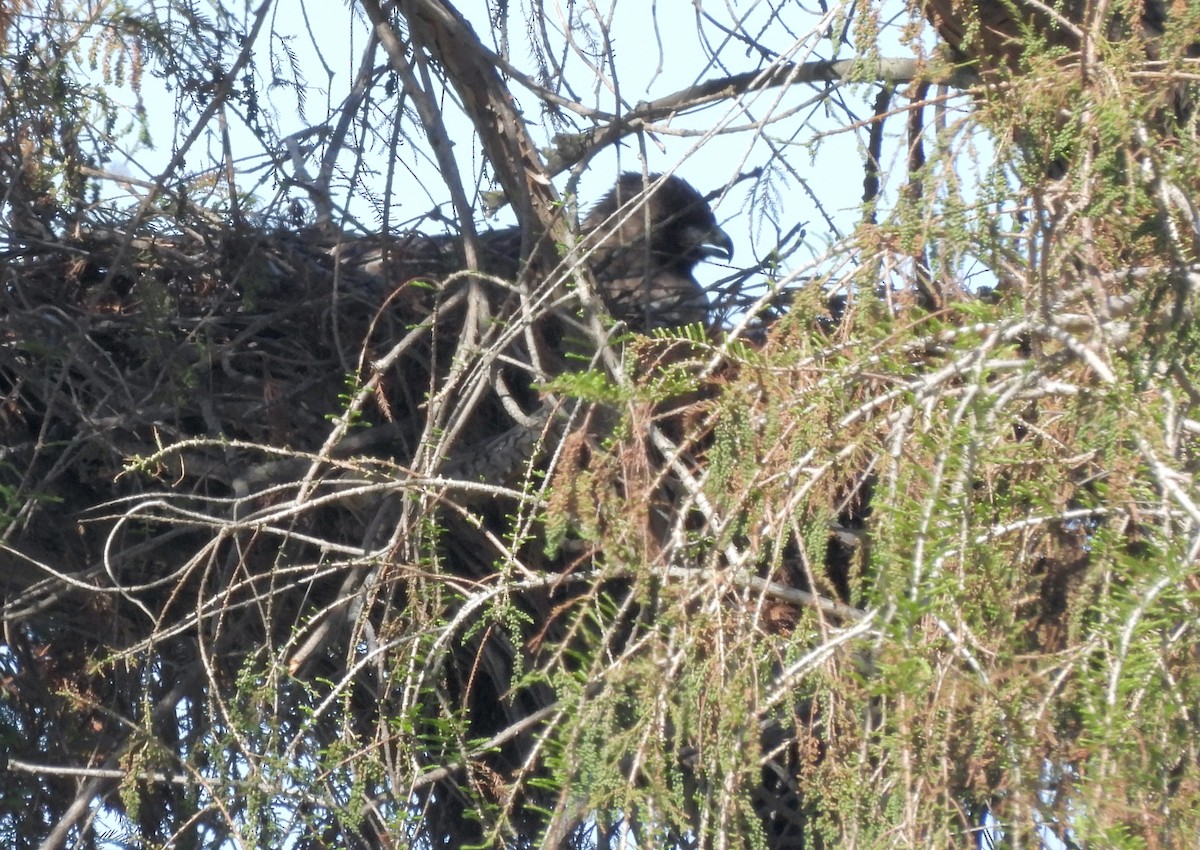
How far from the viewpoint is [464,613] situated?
2809mm

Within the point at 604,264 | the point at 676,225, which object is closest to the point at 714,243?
the point at 676,225

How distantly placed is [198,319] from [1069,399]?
276cm

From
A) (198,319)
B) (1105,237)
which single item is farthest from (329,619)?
(1105,237)

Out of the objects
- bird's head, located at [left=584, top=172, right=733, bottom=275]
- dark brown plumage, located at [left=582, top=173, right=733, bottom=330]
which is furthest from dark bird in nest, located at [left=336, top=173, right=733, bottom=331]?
bird's head, located at [left=584, top=172, right=733, bottom=275]

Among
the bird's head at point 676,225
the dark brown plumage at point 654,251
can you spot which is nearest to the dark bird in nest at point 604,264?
the dark brown plumage at point 654,251

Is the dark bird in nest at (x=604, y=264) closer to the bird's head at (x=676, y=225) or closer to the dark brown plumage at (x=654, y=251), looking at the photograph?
the dark brown plumage at (x=654, y=251)

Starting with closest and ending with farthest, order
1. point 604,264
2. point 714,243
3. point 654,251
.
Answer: point 604,264 < point 654,251 < point 714,243

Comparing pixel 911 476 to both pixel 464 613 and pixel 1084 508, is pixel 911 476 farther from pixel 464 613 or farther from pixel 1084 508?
pixel 464 613

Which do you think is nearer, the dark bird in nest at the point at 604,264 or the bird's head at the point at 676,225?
the dark bird in nest at the point at 604,264

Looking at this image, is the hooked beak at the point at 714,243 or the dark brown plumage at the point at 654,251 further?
the hooked beak at the point at 714,243

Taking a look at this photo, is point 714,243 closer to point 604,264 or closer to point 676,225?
point 676,225

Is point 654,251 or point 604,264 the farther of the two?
point 654,251

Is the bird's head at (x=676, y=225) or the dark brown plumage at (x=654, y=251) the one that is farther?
the bird's head at (x=676, y=225)

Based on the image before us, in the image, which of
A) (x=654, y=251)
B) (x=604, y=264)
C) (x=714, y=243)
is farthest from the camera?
(x=714, y=243)
